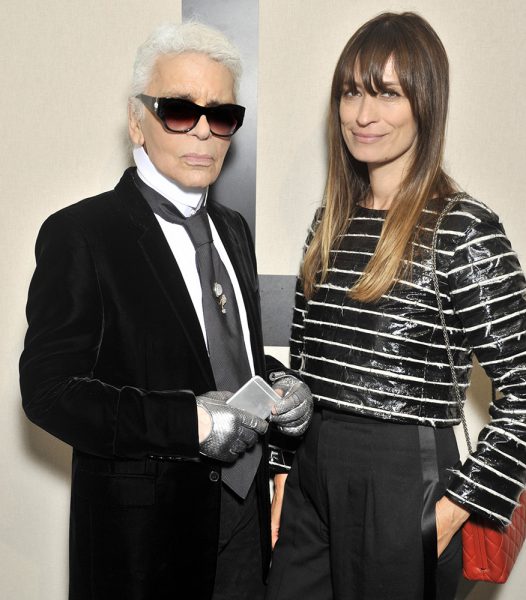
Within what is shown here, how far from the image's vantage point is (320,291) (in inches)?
66.1

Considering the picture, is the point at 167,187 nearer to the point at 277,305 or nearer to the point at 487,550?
the point at 277,305

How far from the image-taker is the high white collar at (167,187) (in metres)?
1.59

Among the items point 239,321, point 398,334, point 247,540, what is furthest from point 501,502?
point 239,321

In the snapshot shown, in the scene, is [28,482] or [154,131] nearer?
[154,131]

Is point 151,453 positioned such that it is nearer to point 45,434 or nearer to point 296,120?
point 45,434

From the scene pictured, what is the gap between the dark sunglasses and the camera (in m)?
1.52

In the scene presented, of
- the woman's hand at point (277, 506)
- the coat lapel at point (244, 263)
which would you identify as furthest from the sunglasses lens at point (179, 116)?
the woman's hand at point (277, 506)

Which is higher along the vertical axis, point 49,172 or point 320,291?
point 49,172

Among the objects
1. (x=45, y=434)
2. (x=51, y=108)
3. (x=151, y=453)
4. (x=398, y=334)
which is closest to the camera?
(x=151, y=453)

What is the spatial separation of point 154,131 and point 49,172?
650 mm

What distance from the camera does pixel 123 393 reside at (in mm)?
1410

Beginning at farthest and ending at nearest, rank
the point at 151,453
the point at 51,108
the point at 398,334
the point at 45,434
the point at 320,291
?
the point at 45,434, the point at 51,108, the point at 320,291, the point at 398,334, the point at 151,453

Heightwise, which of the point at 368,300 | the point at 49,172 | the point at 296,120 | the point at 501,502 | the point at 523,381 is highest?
the point at 296,120

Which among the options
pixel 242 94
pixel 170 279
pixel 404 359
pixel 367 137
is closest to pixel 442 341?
pixel 404 359
